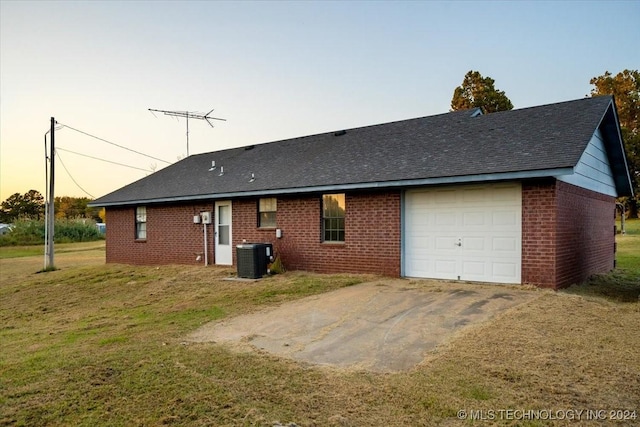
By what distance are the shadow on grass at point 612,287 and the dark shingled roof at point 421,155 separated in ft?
10.6

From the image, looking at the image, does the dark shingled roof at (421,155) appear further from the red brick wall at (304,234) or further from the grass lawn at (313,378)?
the grass lawn at (313,378)

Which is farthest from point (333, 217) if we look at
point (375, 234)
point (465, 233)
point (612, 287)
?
point (612, 287)

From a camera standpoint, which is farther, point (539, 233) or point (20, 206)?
point (20, 206)

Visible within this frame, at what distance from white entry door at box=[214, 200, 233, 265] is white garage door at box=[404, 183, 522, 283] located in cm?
670

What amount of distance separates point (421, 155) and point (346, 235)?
2.98 m

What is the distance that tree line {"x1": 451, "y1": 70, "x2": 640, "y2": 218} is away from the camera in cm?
3581

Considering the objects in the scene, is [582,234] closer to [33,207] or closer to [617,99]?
[617,99]

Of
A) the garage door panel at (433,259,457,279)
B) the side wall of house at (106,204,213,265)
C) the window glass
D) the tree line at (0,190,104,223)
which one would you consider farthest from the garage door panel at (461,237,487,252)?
the tree line at (0,190,104,223)

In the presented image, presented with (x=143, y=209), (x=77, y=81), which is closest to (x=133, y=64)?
(x=77, y=81)

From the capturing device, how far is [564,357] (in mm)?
4906

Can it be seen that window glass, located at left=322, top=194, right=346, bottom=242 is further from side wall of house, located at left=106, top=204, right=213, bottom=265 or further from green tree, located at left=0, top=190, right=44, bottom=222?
green tree, located at left=0, top=190, right=44, bottom=222

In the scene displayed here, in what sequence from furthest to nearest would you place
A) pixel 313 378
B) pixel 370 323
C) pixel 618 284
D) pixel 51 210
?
pixel 51 210, pixel 618 284, pixel 370 323, pixel 313 378

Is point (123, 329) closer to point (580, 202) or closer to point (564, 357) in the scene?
point (564, 357)

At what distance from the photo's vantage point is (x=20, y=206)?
78.8 metres
